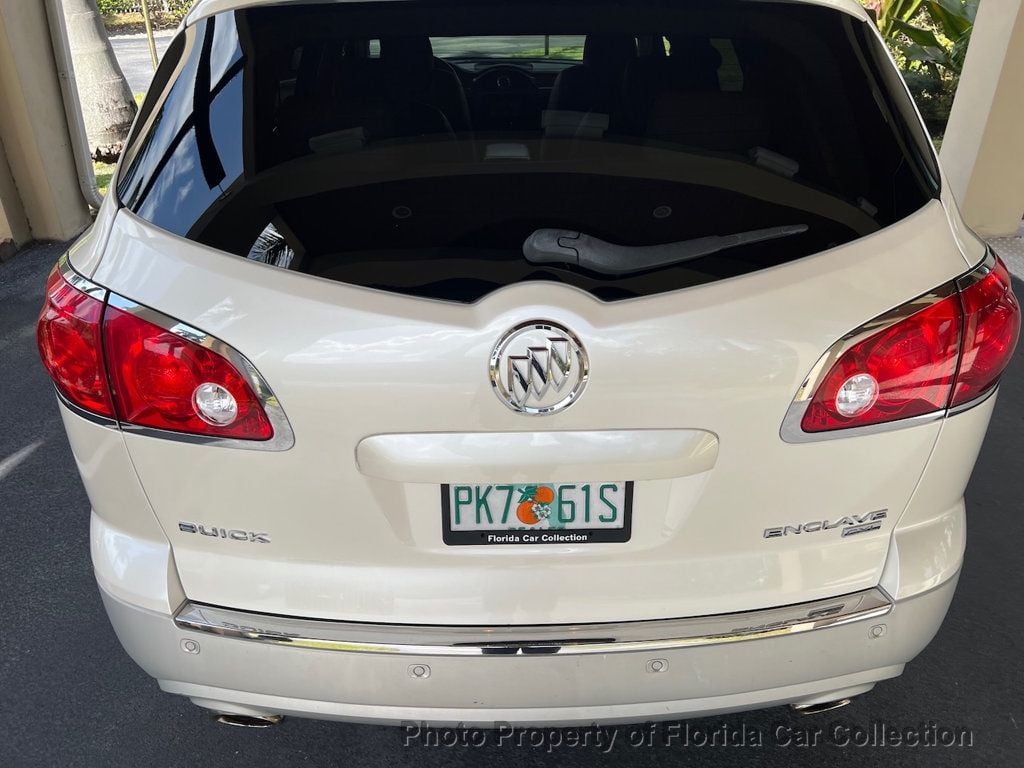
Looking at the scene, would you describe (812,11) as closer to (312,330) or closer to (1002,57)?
(312,330)

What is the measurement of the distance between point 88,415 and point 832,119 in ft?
5.20

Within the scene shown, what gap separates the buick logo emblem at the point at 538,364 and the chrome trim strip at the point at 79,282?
715mm

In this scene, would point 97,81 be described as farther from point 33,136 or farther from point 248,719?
point 248,719

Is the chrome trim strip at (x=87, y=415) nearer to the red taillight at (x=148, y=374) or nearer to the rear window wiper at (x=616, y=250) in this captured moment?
the red taillight at (x=148, y=374)

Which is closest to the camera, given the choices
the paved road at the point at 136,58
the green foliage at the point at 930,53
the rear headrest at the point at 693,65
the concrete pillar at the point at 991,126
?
the rear headrest at the point at 693,65

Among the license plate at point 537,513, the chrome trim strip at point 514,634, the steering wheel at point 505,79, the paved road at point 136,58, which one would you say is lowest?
the paved road at point 136,58

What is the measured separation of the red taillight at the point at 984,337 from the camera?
1647mm

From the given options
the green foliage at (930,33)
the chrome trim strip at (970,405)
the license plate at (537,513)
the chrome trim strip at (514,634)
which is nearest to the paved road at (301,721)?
the chrome trim strip at (514,634)

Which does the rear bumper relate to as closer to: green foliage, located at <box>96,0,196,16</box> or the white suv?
the white suv

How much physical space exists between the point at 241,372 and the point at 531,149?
744mm

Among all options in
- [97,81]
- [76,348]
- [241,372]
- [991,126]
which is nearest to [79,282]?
[76,348]

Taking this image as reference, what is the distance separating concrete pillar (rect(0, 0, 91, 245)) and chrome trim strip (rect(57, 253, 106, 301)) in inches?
193

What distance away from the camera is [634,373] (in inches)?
58.1

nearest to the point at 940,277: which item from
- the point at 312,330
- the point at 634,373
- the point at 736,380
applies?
the point at 736,380
